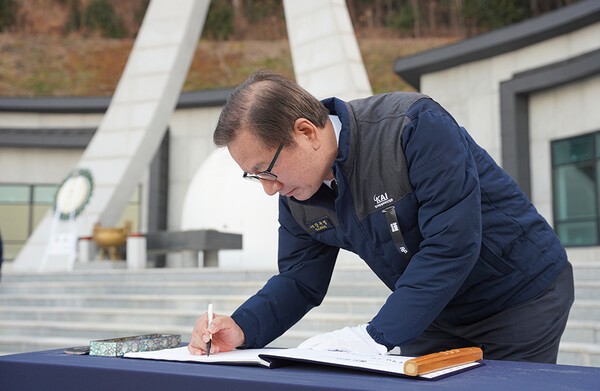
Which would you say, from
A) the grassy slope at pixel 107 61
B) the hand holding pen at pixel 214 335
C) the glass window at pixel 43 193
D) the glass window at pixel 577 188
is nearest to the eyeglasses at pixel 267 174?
the hand holding pen at pixel 214 335

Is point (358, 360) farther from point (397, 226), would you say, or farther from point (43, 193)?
point (43, 193)

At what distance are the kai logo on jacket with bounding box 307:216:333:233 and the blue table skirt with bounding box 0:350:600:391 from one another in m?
0.47

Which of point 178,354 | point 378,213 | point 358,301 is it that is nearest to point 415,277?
point 378,213

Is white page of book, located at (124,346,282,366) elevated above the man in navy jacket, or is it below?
below

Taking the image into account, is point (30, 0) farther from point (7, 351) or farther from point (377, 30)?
point (7, 351)

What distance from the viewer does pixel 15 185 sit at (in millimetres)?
21094

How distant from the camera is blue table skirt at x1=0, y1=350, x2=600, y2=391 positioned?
1.18 metres

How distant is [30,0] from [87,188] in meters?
30.6

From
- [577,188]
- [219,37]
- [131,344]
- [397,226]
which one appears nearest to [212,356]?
[131,344]

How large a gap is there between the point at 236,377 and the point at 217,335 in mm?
532

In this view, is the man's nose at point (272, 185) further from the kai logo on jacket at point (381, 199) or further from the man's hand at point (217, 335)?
the man's hand at point (217, 335)

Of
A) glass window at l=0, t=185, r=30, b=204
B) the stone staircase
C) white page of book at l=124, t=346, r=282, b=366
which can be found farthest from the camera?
glass window at l=0, t=185, r=30, b=204

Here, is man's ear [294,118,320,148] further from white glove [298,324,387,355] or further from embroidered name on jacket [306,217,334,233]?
white glove [298,324,387,355]

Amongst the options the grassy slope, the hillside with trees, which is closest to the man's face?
the hillside with trees
